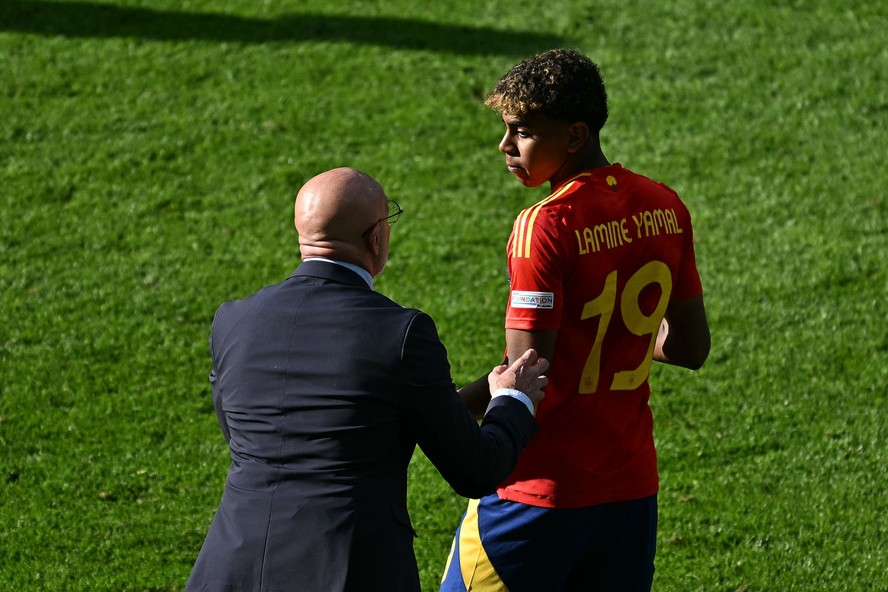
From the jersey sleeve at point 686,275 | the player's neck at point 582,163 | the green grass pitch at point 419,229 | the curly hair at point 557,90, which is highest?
the curly hair at point 557,90

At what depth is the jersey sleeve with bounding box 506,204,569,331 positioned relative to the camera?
342cm

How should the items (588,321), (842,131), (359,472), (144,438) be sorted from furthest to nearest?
(842,131) < (144,438) < (588,321) < (359,472)

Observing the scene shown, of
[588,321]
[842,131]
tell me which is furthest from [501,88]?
[842,131]

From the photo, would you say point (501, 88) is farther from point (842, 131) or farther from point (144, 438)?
point (842, 131)

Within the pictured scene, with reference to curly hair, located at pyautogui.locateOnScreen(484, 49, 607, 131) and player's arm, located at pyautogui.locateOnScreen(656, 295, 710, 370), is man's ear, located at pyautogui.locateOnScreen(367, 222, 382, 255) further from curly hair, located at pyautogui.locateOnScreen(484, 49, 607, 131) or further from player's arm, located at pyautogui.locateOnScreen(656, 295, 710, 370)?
player's arm, located at pyautogui.locateOnScreen(656, 295, 710, 370)

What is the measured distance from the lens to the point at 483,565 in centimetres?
366

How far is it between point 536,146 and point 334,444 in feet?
4.04

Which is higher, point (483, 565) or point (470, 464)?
point (470, 464)

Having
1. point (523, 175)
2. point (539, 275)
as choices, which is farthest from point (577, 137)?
point (539, 275)

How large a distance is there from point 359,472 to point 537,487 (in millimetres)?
749

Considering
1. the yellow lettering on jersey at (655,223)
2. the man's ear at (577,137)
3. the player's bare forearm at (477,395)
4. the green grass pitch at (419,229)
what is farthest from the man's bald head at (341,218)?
the green grass pitch at (419,229)

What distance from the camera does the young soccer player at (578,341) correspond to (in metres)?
3.49

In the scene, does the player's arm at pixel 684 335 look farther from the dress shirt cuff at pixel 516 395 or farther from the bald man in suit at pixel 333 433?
the bald man in suit at pixel 333 433

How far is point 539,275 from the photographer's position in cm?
341
